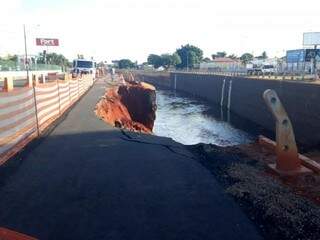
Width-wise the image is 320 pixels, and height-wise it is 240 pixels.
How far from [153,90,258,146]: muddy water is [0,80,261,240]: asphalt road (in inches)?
669

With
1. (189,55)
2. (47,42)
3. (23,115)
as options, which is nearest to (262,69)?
(47,42)

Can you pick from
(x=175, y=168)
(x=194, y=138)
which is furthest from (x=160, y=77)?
(x=175, y=168)

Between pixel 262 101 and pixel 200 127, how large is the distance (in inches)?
246

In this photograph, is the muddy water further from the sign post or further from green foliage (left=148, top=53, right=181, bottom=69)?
green foliage (left=148, top=53, right=181, bottom=69)

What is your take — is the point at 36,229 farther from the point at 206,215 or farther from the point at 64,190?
the point at 206,215

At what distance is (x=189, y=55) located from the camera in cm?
15562

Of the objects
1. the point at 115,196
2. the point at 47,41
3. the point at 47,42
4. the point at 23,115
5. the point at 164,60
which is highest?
the point at 47,41

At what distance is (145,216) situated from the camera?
6402 mm

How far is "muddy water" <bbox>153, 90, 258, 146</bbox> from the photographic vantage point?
1150 inches

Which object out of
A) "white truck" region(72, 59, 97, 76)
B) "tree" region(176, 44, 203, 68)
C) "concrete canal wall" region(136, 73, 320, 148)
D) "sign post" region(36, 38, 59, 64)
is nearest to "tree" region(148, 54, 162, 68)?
"tree" region(176, 44, 203, 68)

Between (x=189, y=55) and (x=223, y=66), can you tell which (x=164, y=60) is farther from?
(x=223, y=66)

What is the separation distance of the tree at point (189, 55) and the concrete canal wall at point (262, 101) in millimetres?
80417

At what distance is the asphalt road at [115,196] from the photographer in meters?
5.94

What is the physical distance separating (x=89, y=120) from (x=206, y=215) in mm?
11784
